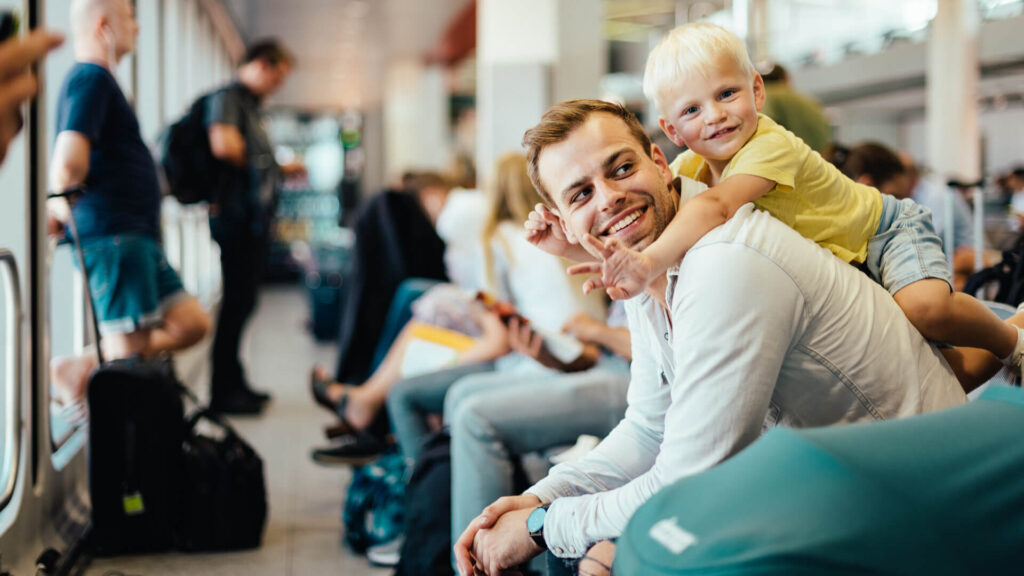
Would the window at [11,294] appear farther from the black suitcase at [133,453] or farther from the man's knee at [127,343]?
the man's knee at [127,343]

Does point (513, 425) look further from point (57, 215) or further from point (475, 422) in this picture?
point (57, 215)

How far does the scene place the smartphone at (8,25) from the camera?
142cm

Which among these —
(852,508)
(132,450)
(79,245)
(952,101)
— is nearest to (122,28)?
(79,245)

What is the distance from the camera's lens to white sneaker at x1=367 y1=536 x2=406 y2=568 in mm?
2990

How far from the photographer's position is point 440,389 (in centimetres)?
343

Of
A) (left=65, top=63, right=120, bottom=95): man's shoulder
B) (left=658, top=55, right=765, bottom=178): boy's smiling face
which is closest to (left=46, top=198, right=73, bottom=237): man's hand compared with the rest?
(left=65, top=63, right=120, bottom=95): man's shoulder

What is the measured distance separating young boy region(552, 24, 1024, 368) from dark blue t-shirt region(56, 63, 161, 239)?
2.14 meters

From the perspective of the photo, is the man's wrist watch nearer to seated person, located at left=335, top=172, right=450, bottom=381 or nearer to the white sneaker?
the white sneaker

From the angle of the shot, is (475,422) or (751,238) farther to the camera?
(475,422)

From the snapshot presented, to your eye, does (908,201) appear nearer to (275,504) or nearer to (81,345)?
(275,504)

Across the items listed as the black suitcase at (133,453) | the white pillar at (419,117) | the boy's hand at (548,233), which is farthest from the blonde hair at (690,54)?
the white pillar at (419,117)

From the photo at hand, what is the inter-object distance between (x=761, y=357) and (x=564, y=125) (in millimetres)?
566

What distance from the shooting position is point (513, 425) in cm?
242

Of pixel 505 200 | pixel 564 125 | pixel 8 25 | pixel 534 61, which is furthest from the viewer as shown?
pixel 534 61
